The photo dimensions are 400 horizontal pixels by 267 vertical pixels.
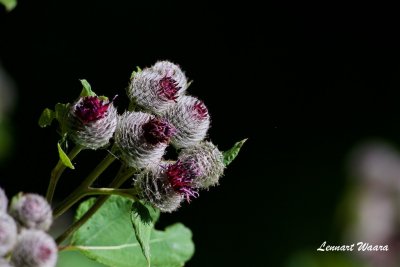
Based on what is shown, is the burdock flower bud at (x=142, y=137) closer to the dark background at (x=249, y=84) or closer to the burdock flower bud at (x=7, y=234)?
the burdock flower bud at (x=7, y=234)

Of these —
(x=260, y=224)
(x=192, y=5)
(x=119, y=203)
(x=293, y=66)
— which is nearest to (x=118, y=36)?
(x=192, y=5)

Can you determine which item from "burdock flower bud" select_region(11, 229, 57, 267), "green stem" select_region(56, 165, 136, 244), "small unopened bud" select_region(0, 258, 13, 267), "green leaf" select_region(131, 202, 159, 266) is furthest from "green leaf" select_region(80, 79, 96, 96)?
"small unopened bud" select_region(0, 258, 13, 267)

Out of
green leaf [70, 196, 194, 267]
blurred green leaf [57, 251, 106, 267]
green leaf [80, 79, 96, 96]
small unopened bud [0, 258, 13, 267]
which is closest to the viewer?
small unopened bud [0, 258, 13, 267]

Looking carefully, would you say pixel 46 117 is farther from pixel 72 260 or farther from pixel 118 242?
pixel 72 260

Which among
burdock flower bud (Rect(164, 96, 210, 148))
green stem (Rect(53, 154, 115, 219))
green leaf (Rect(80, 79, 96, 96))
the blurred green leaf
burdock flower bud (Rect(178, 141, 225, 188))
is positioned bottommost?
green stem (Rect(53, 154, 115, 219))

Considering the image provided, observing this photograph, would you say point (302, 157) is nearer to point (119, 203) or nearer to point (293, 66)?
point (293, 66)

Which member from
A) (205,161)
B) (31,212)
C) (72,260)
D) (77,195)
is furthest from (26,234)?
(72,260)

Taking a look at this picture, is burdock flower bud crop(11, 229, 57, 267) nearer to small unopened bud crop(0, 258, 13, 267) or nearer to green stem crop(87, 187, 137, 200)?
small unopened bud crop(0, 258, 13, 267)
